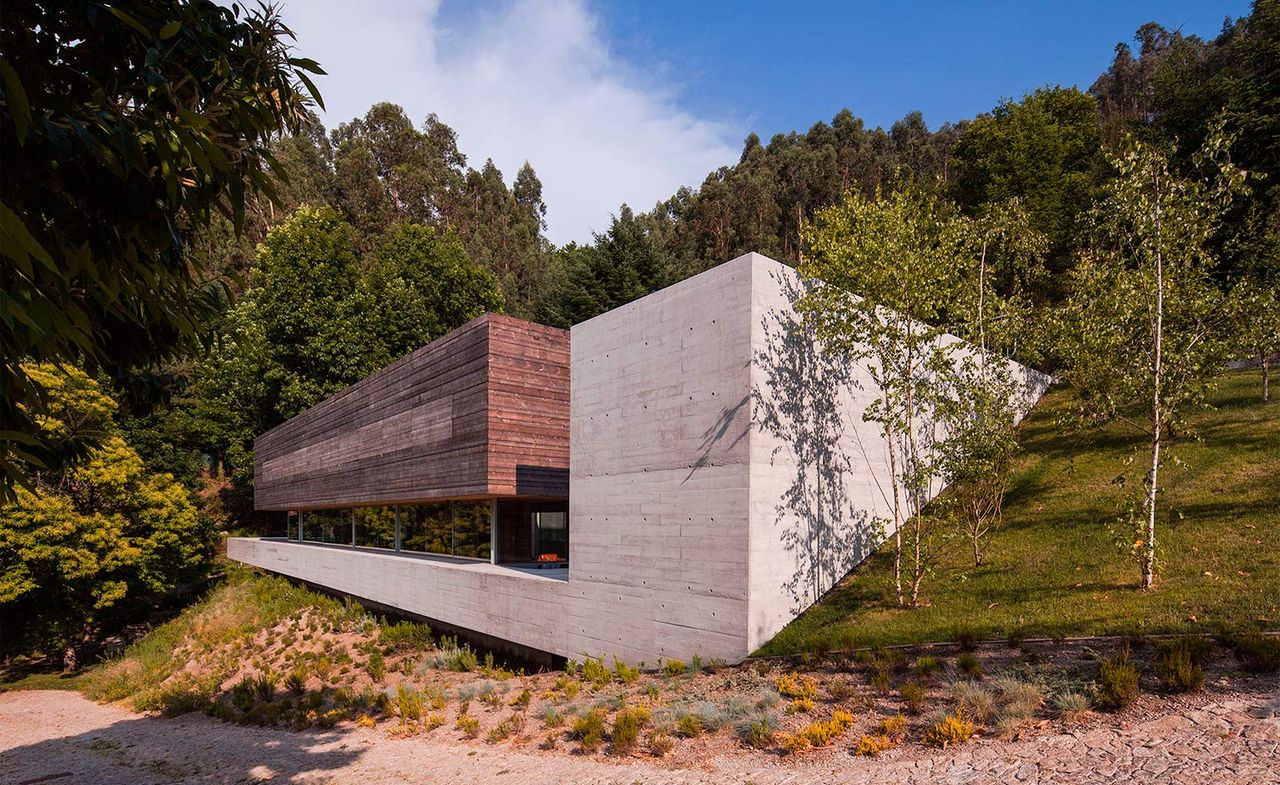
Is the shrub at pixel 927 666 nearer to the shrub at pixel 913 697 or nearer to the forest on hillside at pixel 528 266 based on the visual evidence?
the shrub at pixel 913 697

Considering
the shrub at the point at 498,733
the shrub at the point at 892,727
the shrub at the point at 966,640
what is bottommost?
the shrub at the point at 498,733

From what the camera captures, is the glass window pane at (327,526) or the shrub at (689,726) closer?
the shrub at (689,726)

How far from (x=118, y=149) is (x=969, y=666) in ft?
30.0

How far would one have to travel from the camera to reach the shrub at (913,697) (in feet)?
23.4

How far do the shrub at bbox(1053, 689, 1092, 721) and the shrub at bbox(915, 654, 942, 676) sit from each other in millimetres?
1450

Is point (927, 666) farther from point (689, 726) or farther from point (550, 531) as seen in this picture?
point (550, 531)

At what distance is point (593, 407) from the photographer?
1264 centimetres

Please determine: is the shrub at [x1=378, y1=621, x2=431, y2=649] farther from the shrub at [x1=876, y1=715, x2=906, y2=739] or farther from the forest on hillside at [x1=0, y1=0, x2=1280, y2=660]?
A: the shrub at [x1=876, y1=715, x2=906, y2=739]

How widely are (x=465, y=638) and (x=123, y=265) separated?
13767mm

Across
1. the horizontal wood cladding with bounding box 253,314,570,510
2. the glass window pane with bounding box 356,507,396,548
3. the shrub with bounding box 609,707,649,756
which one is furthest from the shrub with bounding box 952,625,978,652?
the glass window pane with bounding box 356,507,396,548

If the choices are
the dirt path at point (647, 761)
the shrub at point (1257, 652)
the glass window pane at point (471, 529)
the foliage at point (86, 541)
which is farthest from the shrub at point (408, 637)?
the shrub at point (1257, 652)

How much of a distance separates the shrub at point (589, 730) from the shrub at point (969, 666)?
4.53 m

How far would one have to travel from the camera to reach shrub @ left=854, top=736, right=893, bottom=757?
651cm

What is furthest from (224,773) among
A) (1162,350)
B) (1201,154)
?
(1201,154)
